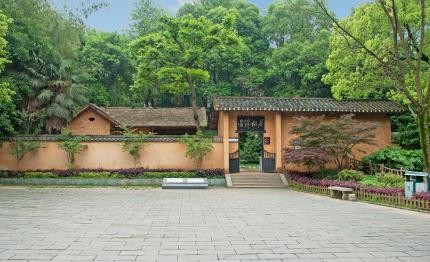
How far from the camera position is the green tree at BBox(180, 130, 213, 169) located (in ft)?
56.7

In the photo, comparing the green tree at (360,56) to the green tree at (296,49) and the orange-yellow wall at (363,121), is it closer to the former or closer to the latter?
the orange-yellow wall at (363,121)

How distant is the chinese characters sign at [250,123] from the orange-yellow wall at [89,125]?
9.03 m

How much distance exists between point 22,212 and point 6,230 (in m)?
2.28

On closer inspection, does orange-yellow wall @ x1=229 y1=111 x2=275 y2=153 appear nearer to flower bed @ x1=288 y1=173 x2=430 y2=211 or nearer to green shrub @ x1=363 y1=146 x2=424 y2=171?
flower bed @ x1=288 y1=173 x2=430 y2=211

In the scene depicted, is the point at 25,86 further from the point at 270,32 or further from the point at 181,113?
the point at 270,32

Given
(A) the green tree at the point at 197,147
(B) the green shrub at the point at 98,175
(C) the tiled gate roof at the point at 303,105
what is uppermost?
(C) the tiled gate roof at the point at 303,105

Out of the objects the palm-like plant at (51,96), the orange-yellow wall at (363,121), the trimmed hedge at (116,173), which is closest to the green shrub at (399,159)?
the orange-yellow wall at (363,121)

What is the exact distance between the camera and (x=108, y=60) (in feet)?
102

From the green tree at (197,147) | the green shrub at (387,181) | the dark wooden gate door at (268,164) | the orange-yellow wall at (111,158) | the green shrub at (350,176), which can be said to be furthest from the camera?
the dark wooden gate door at (268,164)

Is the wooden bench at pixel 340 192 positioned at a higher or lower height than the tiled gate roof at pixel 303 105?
lower

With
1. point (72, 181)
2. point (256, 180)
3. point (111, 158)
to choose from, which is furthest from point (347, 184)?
point (72, 181)

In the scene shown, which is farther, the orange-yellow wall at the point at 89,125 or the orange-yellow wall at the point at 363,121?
the orange-yellow wall at the point at 89,125

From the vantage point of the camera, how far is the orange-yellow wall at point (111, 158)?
17609mm

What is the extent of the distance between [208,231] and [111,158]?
12.2 m
